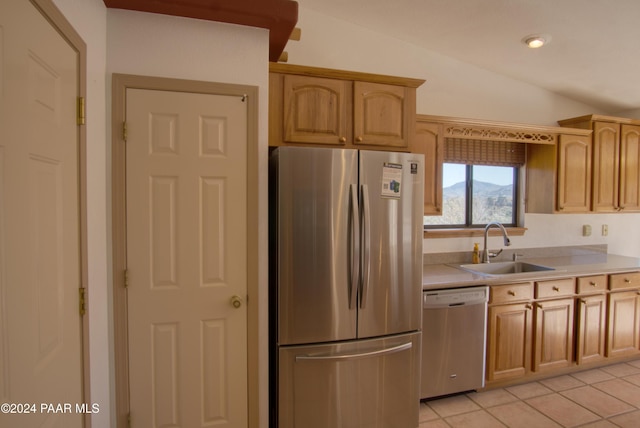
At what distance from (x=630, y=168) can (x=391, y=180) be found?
307 centimetres

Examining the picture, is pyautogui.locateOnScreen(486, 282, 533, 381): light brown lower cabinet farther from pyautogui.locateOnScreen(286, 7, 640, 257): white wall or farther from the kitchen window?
the kitchen window

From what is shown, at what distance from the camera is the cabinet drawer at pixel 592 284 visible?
2.76 meters

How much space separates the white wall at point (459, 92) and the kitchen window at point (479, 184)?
0.72 feet

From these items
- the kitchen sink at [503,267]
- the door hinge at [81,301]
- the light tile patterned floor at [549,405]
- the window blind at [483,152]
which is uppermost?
the window blind at [483,152]

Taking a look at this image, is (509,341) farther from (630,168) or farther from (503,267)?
(630,168)

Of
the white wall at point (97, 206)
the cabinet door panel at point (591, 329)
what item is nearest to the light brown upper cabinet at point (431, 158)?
the cabinet door panel at point (591, 329)

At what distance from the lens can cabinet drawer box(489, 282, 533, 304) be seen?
249 cm

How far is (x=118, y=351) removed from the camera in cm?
165

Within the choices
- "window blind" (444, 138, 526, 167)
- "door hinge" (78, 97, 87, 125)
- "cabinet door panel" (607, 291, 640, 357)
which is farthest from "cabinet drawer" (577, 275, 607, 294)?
"door hinge" (78, 97, 87, 125)

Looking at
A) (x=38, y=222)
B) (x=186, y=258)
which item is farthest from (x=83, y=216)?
(x=186, y=258)

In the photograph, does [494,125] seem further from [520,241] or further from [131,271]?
[131,271]

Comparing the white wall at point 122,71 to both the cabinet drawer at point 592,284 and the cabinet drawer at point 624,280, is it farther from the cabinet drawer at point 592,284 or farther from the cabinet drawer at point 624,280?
the cabinet drawer at point 624,280

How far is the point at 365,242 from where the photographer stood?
72.7 inches

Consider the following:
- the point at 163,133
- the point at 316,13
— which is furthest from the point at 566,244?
the point at 163,133
